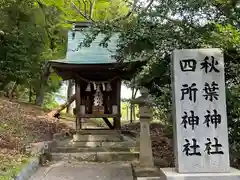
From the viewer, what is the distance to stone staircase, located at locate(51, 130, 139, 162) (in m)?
9.08

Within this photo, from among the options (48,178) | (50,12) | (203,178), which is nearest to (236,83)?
(203,178)

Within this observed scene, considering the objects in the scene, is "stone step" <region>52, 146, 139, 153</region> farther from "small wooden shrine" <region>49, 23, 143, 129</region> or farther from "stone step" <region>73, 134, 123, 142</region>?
"small wooden shrine" <region>49, 23, 143, 129</region>

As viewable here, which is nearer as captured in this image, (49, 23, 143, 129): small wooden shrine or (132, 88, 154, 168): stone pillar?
(132, 88, 154, 168): stone pillar

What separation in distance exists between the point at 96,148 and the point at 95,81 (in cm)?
218

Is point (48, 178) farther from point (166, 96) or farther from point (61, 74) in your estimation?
point (61, 74)

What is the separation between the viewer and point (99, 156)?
9.08m

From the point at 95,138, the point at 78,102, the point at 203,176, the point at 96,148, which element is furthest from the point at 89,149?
the point at 203,176

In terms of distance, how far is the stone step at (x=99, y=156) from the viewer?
9.05m

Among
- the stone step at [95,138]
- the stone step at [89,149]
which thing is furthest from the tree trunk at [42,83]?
the stone step at [89,149]

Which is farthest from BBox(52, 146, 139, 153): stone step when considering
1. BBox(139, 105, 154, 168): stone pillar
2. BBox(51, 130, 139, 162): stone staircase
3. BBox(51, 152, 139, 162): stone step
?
BBox(139, 105, 154, 168): stone pillar

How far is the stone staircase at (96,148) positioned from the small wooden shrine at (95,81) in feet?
1.67

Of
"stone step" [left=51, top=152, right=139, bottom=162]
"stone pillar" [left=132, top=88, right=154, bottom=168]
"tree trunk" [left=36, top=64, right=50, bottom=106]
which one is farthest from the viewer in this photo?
"tree trunk" [left=36, top=64, right=50, bottom=106]

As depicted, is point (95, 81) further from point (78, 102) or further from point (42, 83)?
point (42, 83)

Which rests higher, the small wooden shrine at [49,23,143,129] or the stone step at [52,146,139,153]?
the small wooden shrine at [49,23,143,129]
